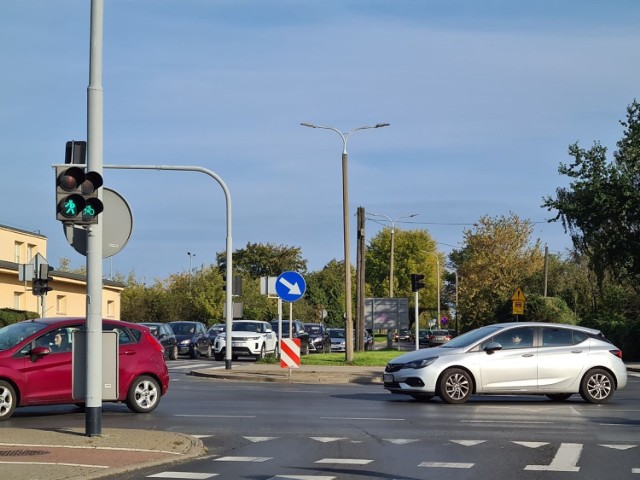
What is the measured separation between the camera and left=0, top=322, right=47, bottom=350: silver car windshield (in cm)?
1661

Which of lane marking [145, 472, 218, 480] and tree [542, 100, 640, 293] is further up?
tree [542, 100, 640, 293]

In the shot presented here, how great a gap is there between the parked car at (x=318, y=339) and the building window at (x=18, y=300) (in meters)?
14.0

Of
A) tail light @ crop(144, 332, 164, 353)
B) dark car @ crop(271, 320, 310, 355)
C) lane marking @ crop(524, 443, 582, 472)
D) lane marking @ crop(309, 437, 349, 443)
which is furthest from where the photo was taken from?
dark car @ crop(271, 320, 310, 355)

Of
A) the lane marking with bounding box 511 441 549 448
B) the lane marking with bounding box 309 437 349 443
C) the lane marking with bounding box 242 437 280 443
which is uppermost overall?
the lane marking with bounding box 242 437 280 443

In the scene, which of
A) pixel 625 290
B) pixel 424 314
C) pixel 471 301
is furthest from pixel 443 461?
pixel 424 314

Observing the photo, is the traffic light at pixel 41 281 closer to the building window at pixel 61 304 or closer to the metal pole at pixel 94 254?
the metal pole at pixel 94 254

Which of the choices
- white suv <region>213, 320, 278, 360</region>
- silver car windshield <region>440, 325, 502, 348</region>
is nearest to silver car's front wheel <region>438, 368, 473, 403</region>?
silver car windshield <region>440, 325, 502, 348</region>

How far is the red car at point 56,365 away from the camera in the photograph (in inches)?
642

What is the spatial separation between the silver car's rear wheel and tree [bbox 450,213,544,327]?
161 ft

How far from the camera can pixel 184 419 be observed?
1652 centimetres

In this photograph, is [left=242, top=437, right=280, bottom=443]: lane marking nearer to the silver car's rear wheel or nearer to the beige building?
the silver car's rear wheel

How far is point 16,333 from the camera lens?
16844mm

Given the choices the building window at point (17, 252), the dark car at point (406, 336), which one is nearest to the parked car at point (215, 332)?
the building window at point (17, 252)

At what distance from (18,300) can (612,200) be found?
2802 centimetres
